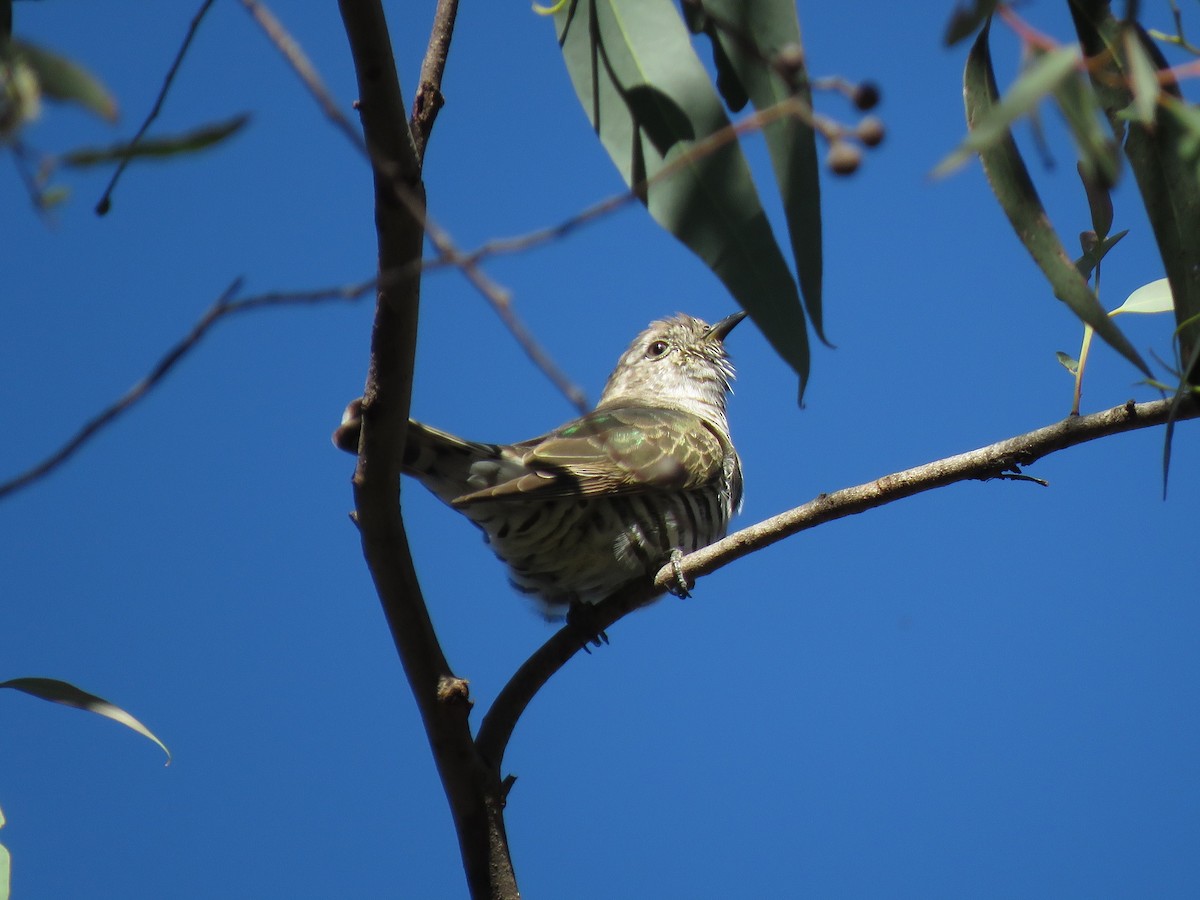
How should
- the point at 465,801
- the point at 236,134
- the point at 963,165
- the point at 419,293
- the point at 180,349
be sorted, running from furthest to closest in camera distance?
the point at 465,801 → the point at 419,293 → the point at 236,134 → the point at 180,349 → the point at 963,165

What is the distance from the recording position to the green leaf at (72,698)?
2.52m

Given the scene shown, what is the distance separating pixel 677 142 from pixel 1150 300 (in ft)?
3.70

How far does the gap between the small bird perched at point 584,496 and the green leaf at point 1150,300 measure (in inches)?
64.7

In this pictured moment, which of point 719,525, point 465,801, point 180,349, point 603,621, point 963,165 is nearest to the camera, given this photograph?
point 963,165

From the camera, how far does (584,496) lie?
4156 mm

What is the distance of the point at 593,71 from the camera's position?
2.34 metres

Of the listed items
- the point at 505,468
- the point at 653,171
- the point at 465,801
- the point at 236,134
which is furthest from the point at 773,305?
the point at 505,468

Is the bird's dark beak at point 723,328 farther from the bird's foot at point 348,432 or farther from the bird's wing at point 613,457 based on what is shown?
the bird's foot at point 348,432

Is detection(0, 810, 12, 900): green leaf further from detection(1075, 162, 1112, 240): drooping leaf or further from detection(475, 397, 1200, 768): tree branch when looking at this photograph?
detection(1075, 162, 1112, 240): drooping leaf

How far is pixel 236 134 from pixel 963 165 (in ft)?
3.04

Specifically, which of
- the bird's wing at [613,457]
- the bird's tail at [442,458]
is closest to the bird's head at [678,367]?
the bird's wing at [613,457]

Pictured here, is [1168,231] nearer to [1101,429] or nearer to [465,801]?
[1101,429]

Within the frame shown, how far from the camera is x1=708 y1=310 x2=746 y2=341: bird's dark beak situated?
6.50 meters

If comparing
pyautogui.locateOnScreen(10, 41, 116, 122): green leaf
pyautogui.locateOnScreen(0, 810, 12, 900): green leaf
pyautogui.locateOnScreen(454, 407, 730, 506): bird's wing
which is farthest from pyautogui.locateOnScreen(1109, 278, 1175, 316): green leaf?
pyautogui.locateOnScreen(0, 810, 12, 900): green leaf
